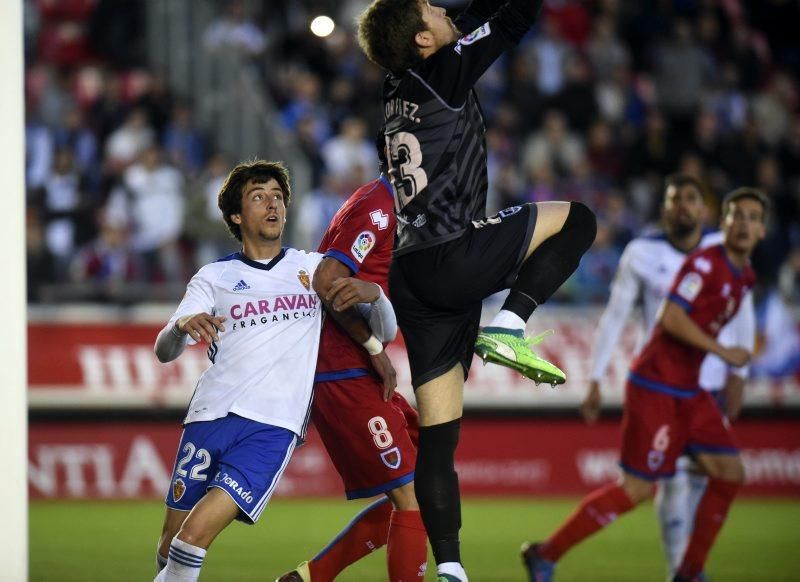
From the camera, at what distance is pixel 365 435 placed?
6.03 m

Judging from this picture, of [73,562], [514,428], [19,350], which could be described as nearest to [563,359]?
[514,428]

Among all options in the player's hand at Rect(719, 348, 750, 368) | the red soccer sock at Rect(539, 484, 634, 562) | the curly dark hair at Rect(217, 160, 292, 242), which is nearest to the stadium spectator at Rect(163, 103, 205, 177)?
the red soccer sock at Rect(539, 484, 634, 562)

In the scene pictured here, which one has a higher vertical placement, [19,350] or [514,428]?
[19,350]

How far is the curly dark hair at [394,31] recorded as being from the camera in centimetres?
517

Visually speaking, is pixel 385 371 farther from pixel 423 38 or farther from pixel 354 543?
pixel 423 38

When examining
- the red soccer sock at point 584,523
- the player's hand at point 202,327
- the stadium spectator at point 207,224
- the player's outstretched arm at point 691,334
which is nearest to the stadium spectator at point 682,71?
the stadium spectator at point 207,224

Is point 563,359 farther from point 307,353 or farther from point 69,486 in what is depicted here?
point 307,353

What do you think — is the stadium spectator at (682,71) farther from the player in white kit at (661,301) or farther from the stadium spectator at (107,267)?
the player in white kit at (661,301)

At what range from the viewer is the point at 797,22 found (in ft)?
56.7

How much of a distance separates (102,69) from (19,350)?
405 inches

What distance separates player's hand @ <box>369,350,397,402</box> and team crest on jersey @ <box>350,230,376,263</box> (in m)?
A: 0.49

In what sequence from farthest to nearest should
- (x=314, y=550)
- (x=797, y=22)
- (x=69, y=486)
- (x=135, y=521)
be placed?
(x=797, y=22), (x=69, y=486), (x=135, y=521), (x=314, y=550)

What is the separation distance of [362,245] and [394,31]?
3.40 ft

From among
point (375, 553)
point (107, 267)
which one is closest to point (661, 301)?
point (375, 553)
